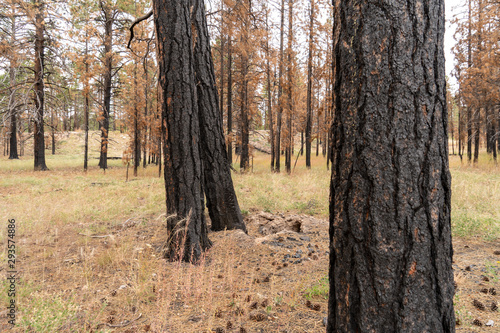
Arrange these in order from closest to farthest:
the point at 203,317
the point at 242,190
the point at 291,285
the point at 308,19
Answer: the point at 203,317 < the point at 291,285 < the point at 242,190 < the point at 308,19

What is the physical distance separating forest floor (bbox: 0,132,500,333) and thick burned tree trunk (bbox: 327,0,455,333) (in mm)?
1162

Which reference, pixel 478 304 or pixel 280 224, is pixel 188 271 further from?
pixel 280 224

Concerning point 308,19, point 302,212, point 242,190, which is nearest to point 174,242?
point 302,212

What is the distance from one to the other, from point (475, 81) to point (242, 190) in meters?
14.8

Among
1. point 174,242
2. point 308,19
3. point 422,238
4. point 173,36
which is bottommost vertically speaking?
point 174,242

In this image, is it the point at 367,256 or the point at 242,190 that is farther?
the point at 242,190

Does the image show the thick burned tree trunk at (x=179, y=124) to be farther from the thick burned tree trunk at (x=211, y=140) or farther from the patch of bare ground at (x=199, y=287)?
the thick burned tree trunk at (x=211, y=140)

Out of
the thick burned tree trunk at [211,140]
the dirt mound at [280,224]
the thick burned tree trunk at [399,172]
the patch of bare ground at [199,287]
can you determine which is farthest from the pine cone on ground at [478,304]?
the thick burned tree trunk at [211,140]

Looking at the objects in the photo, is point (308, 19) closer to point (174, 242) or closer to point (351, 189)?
point (174, 242)

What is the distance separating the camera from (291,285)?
3.11m

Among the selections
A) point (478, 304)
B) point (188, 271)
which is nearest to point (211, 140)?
point (188, 271)

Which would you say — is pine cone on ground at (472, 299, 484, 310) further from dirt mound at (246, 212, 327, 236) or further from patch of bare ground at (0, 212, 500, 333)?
dirt mound at (246, 212, 327, 236)

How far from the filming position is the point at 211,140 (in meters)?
4.86

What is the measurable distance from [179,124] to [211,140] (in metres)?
1.18
